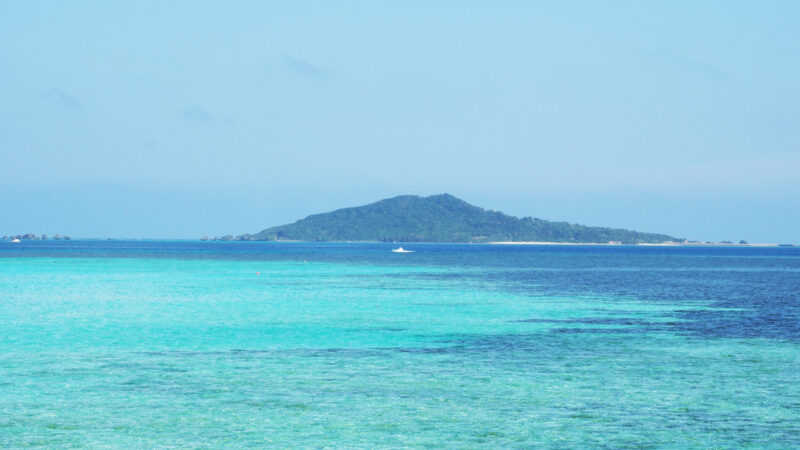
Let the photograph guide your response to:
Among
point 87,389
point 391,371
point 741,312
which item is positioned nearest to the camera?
point 87,389

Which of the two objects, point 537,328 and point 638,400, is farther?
point 537,328

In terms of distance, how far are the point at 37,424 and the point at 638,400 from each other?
44.2 ft

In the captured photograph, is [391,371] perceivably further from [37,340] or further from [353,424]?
[37,340]

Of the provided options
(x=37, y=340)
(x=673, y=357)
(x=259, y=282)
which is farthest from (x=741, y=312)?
(x=259, y=282)

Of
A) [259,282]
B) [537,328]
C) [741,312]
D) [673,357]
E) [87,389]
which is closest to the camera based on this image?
[87,389]

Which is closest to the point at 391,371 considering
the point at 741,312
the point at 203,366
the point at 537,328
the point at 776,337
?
the point at 203,366

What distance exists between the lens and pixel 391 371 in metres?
25.3

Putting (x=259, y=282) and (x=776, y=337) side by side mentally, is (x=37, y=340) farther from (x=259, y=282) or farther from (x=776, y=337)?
(x=259, y=282)

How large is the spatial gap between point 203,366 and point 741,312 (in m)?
31.8

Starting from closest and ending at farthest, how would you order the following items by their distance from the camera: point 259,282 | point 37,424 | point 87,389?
point 37,424 → point 87,389 → point 259,282

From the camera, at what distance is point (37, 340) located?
33.4 metres

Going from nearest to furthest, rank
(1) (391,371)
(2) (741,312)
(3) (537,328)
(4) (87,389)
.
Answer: (4) (87,389) < (1) (391,371) < (3) (537,328) < (2) (741,312)

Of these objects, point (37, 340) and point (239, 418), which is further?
point (37, 340)

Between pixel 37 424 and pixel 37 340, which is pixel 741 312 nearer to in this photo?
pixel 37 340
